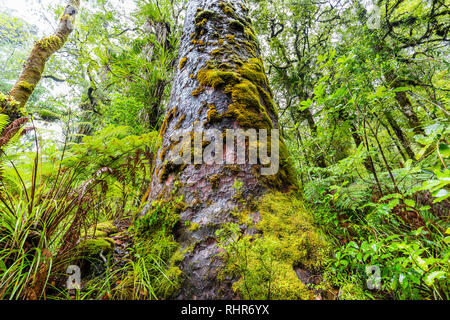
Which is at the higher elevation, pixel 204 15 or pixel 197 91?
pixel 204 15

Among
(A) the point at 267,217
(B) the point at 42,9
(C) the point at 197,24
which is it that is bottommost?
(A) the point at 267,217

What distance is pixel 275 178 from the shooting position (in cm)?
147

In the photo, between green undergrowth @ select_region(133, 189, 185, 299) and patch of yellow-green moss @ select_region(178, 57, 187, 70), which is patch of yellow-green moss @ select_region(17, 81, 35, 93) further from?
green undergrowth @ select_region(133, 189, 185, 299)

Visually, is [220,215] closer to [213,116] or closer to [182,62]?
[213,116]

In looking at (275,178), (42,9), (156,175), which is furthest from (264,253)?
(42,9)

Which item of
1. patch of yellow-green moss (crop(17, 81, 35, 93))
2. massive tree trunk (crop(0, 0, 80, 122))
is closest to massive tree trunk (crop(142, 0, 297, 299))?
massive tree trunk (crop(0, 0, 80, 122))

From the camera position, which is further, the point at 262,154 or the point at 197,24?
the point at 197,24

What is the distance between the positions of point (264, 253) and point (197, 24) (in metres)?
2.80

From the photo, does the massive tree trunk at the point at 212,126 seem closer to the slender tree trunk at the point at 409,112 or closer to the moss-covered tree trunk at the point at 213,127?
the moss-covered tree trunk at the point at 213,127

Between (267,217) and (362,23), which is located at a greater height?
(362,23)

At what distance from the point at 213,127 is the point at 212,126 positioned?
0.6 inches

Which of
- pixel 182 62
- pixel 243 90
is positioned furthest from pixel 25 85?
pixel 243 90

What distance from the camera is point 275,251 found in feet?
3.36
